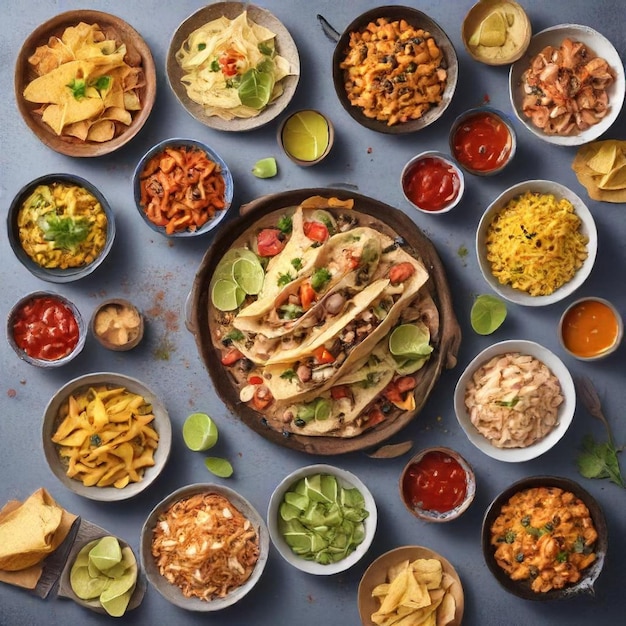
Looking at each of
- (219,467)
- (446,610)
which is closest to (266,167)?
(219,467)

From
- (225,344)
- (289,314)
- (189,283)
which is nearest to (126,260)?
(189,283)

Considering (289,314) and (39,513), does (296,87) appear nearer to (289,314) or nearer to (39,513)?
(289,314)

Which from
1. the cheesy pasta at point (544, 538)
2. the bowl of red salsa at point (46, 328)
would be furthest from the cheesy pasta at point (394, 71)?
the cheesy pasta at point (544, 538)

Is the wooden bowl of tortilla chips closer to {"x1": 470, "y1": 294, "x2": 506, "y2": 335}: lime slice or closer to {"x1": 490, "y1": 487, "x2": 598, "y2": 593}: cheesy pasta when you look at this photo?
{"x1": 470, "y1": 294, "x2": 506, "y2": 335}: lime slice

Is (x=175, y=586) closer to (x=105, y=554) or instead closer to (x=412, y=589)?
(x=105, y=554)

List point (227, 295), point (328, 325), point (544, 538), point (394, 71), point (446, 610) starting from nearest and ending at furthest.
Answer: point (544, 538)
point (328, 325)
point (394, 71)
point (446, 610)
point (227, 295)

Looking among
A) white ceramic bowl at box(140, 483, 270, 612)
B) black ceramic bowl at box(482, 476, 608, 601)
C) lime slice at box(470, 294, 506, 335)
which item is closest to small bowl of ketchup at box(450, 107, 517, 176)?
lime slice at box(470, 294, 506, 335)
